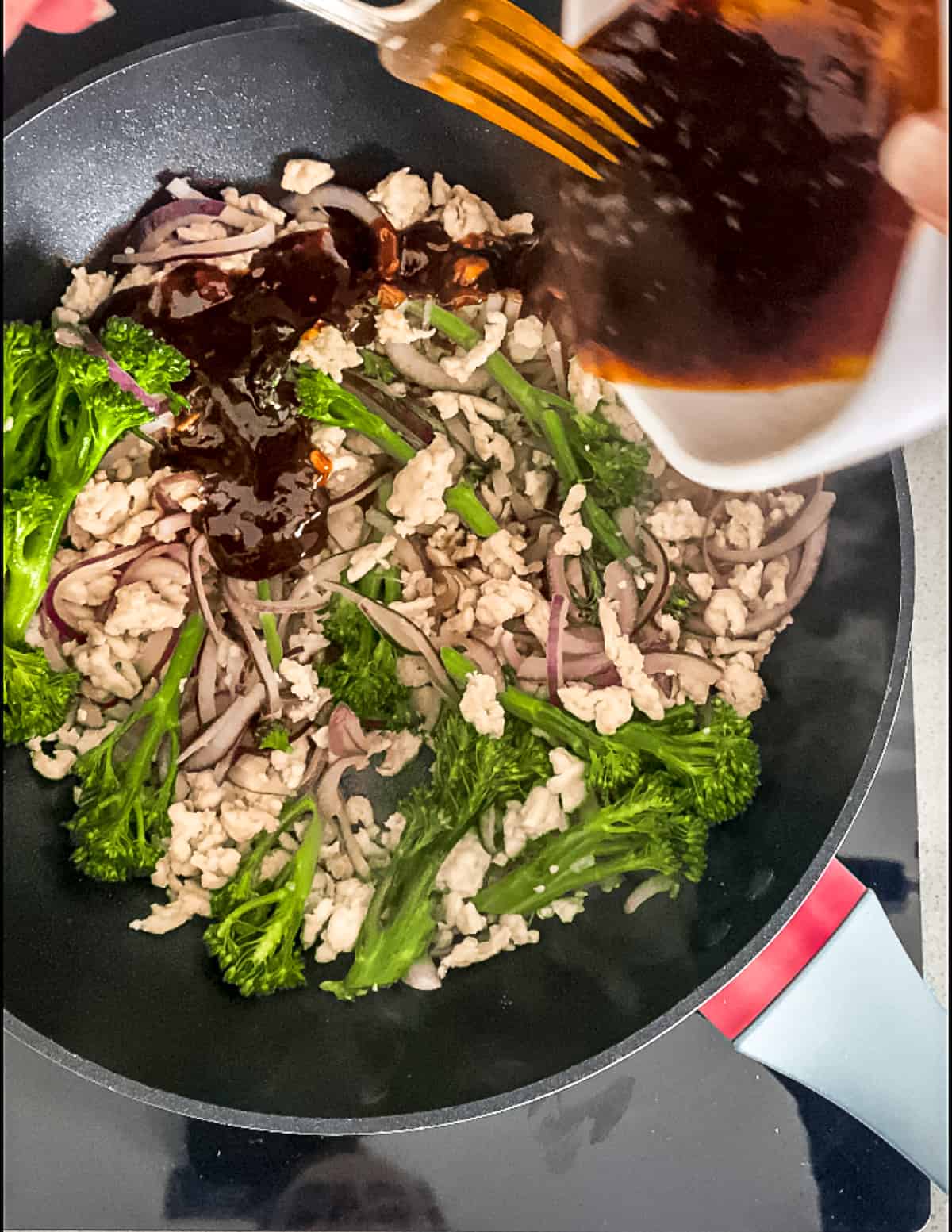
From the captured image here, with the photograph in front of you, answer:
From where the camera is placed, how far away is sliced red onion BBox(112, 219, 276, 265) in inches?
36.0

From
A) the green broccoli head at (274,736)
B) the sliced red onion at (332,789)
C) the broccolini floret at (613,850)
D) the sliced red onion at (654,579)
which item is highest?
the sliced red onion at (654,579)

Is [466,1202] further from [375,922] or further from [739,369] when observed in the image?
[739,369]

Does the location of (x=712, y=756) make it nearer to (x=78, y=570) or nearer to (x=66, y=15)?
(x=78, y=570)

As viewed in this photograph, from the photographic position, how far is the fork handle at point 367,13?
0.83m

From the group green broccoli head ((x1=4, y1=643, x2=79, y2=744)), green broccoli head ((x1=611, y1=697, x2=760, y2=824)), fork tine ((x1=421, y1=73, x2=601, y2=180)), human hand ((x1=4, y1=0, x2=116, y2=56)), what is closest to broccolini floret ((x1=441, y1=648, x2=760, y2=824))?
green broccoli head ((x1=611, y1=697, x2=760, y2=824))

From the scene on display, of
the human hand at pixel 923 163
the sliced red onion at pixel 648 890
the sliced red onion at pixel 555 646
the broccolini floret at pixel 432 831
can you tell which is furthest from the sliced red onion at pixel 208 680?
the human hand at pixel 923 163

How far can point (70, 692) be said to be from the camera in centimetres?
87

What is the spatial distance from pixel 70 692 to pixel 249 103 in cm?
57

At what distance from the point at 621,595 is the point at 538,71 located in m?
0.46

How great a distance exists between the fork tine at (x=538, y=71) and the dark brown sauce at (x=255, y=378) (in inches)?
7.2

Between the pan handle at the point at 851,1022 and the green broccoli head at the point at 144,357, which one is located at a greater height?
the green broccoli head at the point at 144,357

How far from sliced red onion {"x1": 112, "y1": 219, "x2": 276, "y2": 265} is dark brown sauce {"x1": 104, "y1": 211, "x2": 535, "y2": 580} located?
0.04 feet

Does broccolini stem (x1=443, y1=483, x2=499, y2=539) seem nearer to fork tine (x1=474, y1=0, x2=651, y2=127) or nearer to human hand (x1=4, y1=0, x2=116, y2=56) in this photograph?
fork tine (x1=474, y1=0, x2=651, y2=127)

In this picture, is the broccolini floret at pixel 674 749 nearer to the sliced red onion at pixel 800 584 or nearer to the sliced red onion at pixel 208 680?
the sliced red onion at pixel 800 584
